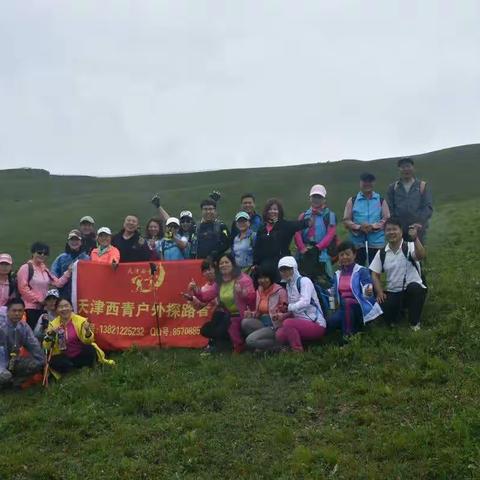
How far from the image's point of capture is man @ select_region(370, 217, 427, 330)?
11383 mm

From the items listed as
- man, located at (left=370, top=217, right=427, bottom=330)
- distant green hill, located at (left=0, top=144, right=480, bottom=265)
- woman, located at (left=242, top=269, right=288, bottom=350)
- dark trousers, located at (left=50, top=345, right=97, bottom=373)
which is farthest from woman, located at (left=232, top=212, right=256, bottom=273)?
distant green hill, located at (left=0, top=144, right=480, bottom=265)

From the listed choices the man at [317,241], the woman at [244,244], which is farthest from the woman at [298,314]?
the woman at [244,244]

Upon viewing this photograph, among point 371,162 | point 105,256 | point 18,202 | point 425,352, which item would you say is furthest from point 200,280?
point 371,162

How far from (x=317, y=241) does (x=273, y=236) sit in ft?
3.18

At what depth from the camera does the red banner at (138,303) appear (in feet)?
42.9

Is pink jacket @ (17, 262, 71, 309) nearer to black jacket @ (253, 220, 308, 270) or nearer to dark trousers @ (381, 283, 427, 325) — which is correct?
black jacket @ (253, 220, 308, 270)

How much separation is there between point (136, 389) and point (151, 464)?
2620mm

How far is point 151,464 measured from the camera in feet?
26.8

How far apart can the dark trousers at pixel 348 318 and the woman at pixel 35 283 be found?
19.3 ft

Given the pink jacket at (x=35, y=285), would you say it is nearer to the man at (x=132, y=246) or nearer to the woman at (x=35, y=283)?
the woman at (x=35, y=283)

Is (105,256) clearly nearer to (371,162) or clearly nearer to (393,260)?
(393,260)

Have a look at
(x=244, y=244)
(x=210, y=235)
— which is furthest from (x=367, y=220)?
(x=210, y=235)

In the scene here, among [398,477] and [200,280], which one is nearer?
[398,477]

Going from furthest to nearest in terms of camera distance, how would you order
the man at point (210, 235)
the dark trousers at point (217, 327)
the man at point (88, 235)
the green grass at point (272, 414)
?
the man at point (88, 235), the man at point (210, 235), the dark trousers at point (217, 327), the green grass at point (272, 414)
